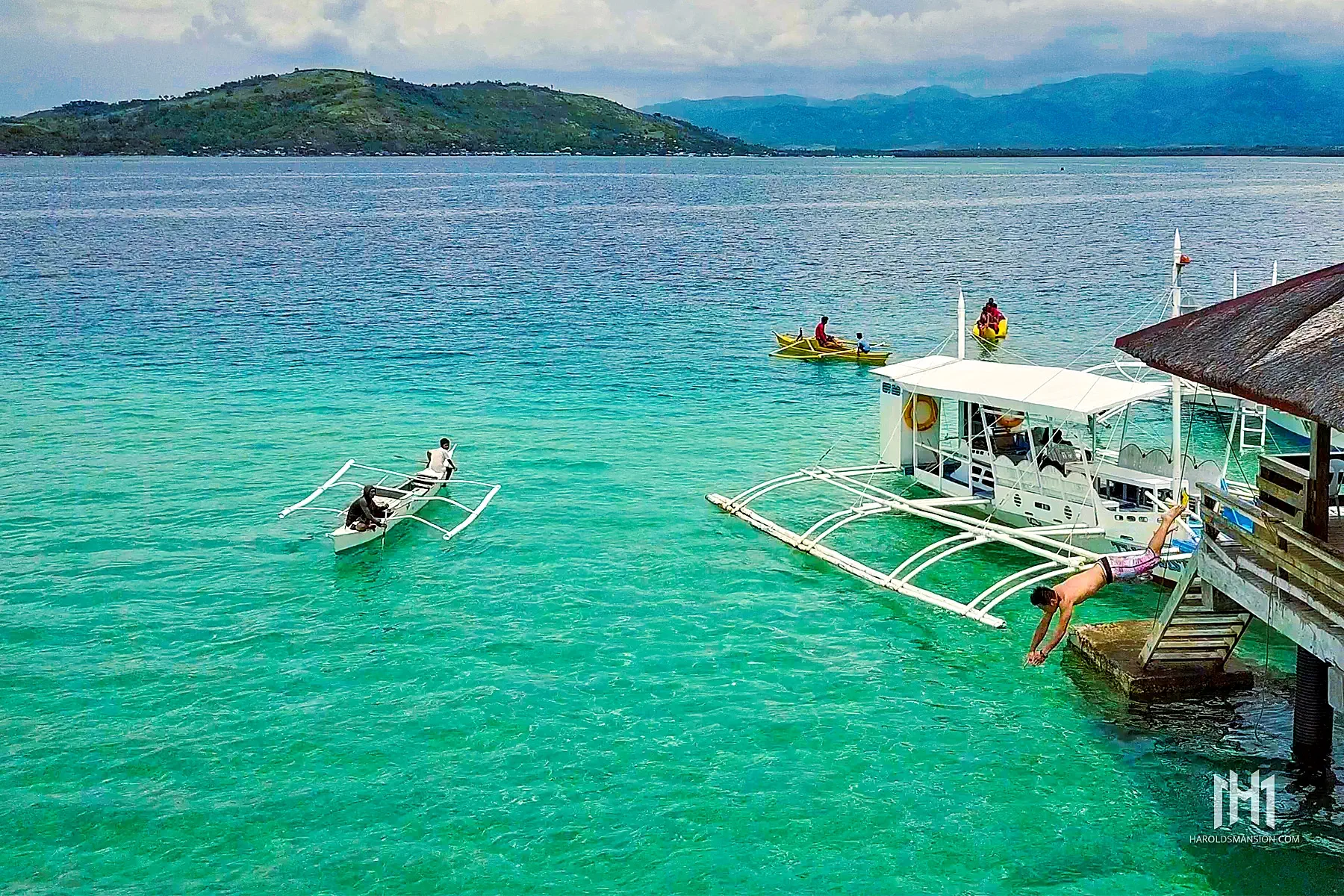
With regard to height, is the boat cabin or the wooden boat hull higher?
the boat cabin

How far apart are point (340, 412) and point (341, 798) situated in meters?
24.2

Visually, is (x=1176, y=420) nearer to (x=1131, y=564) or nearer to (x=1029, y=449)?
(x=1029, y=449)

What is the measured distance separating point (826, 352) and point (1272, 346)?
3386 centimetres

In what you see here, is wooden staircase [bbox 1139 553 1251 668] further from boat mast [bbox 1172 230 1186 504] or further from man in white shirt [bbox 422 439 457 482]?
man in white shirt [bbox 422 439 457 482]

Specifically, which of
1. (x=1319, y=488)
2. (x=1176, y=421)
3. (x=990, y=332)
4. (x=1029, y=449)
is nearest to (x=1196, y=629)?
(x=1319, y=488)

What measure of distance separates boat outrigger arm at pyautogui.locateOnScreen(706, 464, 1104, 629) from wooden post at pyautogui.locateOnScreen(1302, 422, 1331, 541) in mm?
5971

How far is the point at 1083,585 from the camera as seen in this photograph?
16.9m

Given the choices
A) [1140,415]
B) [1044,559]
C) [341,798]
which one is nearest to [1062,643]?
[1044,559]

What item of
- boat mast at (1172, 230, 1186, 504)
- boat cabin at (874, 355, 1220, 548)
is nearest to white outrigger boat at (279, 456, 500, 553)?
boat cabin at (874, 355, 1220, 548)

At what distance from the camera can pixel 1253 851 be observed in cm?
1458

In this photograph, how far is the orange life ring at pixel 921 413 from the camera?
1107 inches

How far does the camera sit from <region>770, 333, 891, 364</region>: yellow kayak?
4738cm

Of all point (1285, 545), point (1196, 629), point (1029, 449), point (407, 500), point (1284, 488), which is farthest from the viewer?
point (407, 500)

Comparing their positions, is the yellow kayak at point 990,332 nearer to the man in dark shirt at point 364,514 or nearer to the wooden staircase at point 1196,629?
the man in dark shirt at point 364,514
